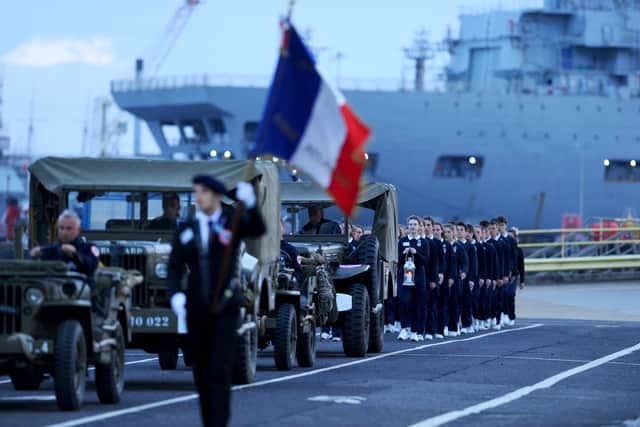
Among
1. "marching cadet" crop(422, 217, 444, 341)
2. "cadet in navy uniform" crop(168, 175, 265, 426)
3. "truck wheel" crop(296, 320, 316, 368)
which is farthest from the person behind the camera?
"marching cadet" crop(422, 217, 444, 341)

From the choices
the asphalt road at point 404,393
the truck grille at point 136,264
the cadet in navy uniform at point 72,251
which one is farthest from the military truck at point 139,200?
the cadet in navy uniform at point 72,251

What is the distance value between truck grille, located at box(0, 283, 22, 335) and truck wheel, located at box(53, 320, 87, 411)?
1.25 ft

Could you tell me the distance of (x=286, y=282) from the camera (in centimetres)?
1944

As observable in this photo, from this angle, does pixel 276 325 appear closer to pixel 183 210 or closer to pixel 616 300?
pixel 183 210

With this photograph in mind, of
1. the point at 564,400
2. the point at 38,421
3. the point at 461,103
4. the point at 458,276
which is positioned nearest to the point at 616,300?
the point at 458,276

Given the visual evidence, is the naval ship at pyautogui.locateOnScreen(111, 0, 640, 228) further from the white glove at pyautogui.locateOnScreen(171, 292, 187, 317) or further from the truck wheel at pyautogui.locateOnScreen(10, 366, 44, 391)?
the white glove at pyautogui.locateOnScreen(171, 292, 187, 317)

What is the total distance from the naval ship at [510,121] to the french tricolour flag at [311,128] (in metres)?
65.8

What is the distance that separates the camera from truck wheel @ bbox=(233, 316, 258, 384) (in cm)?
1700

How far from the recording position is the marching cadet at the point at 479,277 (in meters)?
31.2

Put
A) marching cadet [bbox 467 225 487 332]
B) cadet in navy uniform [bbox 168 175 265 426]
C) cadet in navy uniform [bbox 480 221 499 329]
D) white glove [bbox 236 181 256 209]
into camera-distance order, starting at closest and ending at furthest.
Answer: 1. white glove [bbox 236 181 256 209]
2. cadet in navy uniform [bbox 168 175 265 426]
3. marching cadet [bbox 467 225 487 332]
4. cadet in navy uniform [bbox 480 221 499 329]

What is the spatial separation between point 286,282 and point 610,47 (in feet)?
214

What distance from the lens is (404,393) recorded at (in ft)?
53.5

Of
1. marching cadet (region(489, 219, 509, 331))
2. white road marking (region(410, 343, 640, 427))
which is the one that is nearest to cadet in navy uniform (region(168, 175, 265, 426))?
white road marking (region(410, 343, 640, 427))

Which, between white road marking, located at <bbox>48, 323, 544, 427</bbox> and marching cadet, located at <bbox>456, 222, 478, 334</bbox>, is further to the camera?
marching cadet, located at <bbox>456, 222, 478, 334</bbox>
